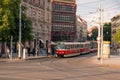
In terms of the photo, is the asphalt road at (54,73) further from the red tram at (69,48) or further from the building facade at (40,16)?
the building facade at (40,16)

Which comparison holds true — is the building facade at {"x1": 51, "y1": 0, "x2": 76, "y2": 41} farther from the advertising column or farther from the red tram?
the advertising column

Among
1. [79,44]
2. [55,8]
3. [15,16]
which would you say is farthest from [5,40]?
[55,8]

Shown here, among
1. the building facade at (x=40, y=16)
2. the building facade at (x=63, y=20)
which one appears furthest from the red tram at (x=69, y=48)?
the building facade at (x=63, y=20)

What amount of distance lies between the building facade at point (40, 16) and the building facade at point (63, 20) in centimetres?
1629

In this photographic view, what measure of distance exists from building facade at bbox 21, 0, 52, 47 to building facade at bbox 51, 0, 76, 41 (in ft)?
53.5

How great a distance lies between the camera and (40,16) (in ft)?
318

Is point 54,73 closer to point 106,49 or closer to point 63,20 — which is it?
point 106,49

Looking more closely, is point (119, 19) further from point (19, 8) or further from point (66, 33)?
point (19, 8)

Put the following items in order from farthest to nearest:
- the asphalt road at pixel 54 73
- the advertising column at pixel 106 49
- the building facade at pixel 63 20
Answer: the building facade at pixel 63 20 < the advertising column at pixel 106 49 < the asphalt road at pixel 54 73

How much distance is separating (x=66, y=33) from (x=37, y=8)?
35.7 m

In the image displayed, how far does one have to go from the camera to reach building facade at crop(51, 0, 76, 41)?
404 ft

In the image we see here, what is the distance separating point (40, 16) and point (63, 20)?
29785 millimetres

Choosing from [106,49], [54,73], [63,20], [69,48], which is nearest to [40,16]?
[63,20]

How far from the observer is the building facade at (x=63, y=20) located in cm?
12300
